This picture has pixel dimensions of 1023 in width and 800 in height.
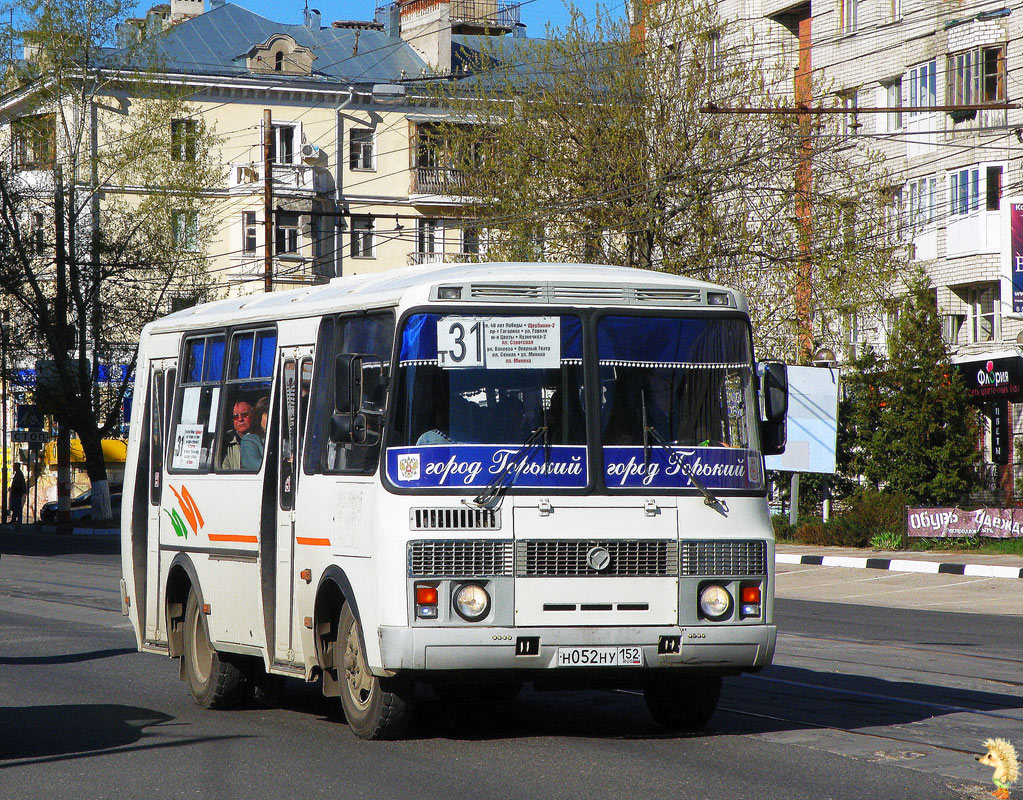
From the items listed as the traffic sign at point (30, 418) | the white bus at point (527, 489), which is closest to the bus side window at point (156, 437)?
the white bus at point (527, 489)

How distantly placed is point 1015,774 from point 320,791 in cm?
320

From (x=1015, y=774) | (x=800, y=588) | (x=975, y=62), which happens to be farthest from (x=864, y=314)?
(x=1015, y=774)

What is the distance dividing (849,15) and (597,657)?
38.6 metres

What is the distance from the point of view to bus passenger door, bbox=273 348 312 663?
990cm

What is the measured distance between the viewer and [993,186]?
38.6m

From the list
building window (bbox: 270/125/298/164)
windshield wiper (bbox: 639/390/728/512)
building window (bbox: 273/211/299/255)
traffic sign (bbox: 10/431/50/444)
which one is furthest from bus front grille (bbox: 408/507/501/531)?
building window (bbox: 270/125/298/164)

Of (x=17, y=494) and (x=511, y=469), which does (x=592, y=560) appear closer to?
(x=511, y=469)

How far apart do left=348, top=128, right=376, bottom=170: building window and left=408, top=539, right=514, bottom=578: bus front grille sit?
5709 centimetres

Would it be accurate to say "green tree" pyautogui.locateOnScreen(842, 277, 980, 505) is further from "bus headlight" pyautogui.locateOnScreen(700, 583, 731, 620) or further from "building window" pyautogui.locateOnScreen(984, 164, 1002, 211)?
"bus headlight" pyautogui.locateOnScreen(700, 583, 731, 620)

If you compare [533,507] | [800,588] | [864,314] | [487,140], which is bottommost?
[800,588]

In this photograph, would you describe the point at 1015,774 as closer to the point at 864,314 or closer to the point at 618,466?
the point at 618,466

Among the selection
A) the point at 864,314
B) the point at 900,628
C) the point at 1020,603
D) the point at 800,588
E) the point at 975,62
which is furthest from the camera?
the point at 975,62

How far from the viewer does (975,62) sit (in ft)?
125
